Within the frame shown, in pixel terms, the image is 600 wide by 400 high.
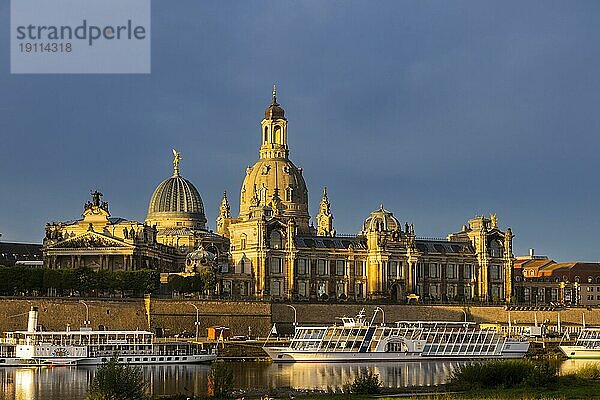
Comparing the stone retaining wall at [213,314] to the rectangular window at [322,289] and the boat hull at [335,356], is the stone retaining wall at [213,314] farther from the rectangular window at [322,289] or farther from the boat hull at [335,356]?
the boat hull at [335,356]

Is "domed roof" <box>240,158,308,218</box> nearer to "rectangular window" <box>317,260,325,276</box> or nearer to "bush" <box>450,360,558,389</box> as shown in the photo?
"rectangular window" <box>317,260,325,276</box>

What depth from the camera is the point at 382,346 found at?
320 feet

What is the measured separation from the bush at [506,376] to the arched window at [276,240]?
82083 mm

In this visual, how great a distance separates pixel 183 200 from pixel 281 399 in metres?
116

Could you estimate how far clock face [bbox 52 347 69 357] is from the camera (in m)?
86.8

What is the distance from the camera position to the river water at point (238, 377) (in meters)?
66.6

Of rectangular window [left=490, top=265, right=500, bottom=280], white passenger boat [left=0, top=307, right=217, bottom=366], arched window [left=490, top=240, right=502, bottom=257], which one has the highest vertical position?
arched window [left=490, top=240, right=502, bottom=257]

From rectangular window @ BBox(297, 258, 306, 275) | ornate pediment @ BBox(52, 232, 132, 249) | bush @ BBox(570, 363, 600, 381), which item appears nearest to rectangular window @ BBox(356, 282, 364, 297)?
rectangular window @ BBox(297, 258, 306, 275)

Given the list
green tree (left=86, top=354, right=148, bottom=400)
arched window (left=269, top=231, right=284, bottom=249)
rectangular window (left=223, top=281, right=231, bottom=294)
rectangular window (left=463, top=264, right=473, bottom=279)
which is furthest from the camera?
rectangular window (left=463, top=264, right=473, bottom=279)

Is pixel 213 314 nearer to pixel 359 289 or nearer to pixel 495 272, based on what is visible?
pixel 359 289

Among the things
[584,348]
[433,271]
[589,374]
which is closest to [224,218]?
[433,271]

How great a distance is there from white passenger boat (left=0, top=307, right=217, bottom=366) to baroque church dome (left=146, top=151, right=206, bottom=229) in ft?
222

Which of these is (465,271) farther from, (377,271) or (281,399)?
(281,399)

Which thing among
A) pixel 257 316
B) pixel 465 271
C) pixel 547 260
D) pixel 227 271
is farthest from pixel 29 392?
pixel 547 260
